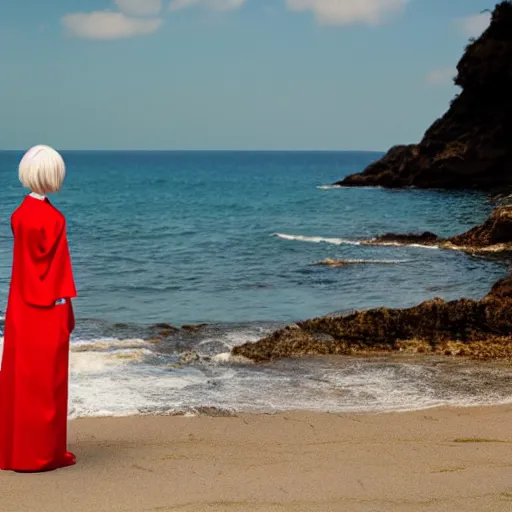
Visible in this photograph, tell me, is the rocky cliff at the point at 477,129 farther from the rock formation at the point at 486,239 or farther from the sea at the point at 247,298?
the rock formation at the point at 486,239

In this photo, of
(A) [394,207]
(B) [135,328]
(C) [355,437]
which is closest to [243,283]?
(B) [135,328]

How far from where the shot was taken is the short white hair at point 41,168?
510 cm

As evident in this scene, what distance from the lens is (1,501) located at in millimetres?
4684

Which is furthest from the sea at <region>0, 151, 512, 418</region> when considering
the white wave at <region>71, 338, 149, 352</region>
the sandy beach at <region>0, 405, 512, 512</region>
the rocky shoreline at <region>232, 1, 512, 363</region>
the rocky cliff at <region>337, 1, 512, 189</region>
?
the rocky cliff at <region>337, 1, 512, 189</region>

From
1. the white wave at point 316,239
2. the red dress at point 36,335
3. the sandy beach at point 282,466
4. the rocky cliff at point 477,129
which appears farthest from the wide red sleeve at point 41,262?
the rocky cliff at point 477,129

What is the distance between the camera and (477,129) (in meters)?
54.7

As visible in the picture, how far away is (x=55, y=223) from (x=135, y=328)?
821cm

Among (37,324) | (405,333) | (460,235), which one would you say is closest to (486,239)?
(460,235)

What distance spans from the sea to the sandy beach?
0.67 metres

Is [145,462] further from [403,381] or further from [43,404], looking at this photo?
[403,381]

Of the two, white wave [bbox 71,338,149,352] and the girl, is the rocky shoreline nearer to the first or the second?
white wave [bbox 71,338,149,352]

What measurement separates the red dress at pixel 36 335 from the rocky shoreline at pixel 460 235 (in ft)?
15.3

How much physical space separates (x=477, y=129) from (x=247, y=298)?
137 feet

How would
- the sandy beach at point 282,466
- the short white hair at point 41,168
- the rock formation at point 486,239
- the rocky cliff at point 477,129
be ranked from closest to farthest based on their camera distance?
the sandy beach at point 282,466 < the short white hair at point 41,168 < the rock formation at point 486,239 < the rocky cliff at point 477,129
